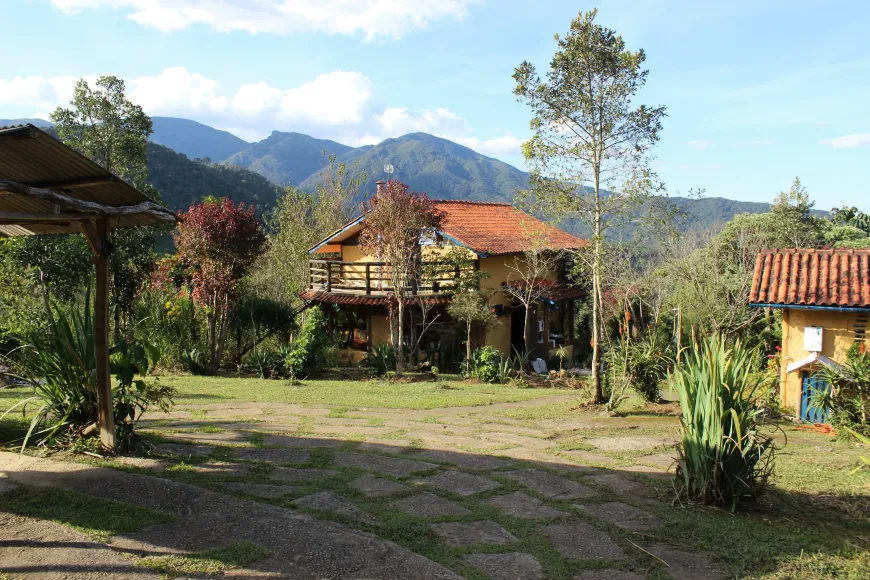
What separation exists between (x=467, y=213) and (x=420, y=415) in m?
13.7

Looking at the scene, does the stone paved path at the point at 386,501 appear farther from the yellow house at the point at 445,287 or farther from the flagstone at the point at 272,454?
the yellow house at the point at 445,287

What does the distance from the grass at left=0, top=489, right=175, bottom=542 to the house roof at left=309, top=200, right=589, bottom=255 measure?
43.0 feet

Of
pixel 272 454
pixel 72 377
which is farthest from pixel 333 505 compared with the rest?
pixel 72 377

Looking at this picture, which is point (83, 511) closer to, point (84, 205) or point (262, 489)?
point (262, 489)

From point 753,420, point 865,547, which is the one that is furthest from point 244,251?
point 865,547

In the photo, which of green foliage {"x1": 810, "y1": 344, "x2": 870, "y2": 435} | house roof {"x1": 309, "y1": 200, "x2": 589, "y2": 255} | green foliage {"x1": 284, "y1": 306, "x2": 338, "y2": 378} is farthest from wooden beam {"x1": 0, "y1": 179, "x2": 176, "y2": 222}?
house roof {"x1": 309, "y1": 200, "x2": 589, "y2": 255}

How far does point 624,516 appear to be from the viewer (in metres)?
5.28

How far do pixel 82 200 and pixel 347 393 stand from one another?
770cm

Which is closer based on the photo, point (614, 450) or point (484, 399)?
point (614, 450)

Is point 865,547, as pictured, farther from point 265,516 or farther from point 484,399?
point 484,399

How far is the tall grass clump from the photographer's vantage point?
5391 millimetres

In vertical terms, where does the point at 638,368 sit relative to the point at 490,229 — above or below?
below

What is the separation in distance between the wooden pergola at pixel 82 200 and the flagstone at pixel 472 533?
3075 mm

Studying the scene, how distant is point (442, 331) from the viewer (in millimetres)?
18859
